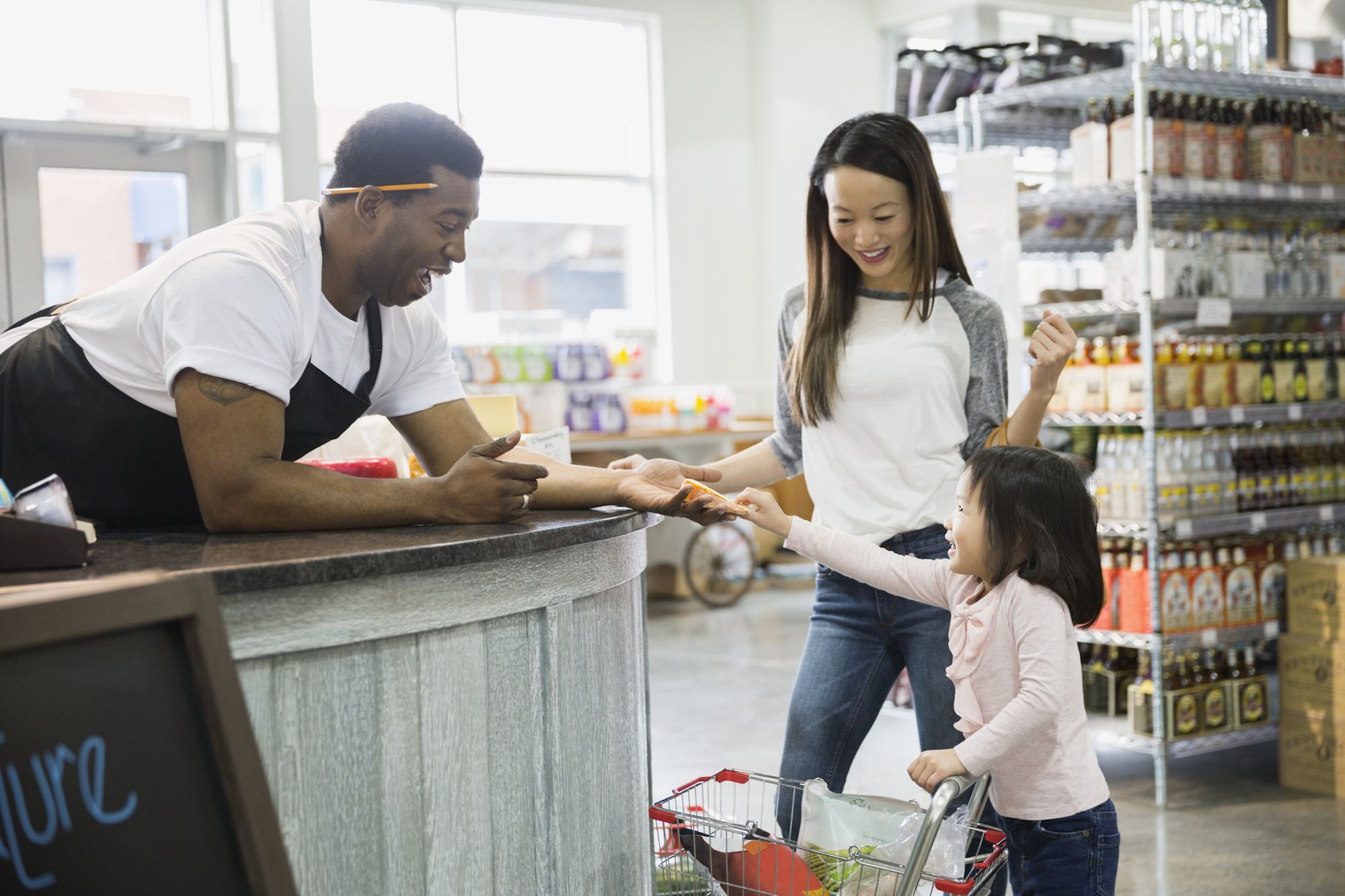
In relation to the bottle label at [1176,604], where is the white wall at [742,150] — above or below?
above

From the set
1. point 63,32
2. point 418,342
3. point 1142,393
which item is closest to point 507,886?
point 418,342

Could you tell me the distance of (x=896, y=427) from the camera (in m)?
2.37

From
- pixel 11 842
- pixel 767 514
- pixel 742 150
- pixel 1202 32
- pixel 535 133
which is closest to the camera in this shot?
pixel 11 842

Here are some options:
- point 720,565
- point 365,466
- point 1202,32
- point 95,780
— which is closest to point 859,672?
point 365,466

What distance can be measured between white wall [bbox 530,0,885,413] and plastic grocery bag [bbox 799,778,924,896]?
8.29m

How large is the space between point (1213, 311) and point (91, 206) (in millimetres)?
5647

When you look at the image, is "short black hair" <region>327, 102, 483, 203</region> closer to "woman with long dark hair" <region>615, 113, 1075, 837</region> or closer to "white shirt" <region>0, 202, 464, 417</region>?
"white shirt" <region>0, 202, 464, 417</region>

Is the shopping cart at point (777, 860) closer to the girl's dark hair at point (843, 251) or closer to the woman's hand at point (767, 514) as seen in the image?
the woman's hand at point (767, 514)

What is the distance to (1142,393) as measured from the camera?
4.43 m

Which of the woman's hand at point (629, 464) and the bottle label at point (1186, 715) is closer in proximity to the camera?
the woman's hand at point (629, 464)

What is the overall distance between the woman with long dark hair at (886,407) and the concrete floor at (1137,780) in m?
1.62

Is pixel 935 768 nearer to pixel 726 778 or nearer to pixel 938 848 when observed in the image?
pixel 938 848

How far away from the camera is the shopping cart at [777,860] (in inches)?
66.7

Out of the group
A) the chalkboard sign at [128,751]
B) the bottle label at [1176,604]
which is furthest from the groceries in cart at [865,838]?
the bottle label at [1176,604]
